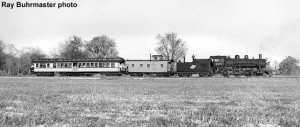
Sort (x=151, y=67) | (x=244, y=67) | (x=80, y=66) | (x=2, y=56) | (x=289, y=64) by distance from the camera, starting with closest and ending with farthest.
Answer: (x=244, y=67), (x=151, y=67), (x=80, y=66), (x=2, y=56), (x=289, y=64)

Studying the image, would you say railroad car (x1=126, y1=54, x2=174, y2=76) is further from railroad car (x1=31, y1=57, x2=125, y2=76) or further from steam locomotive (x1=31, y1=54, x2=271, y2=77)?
railroad car (x1=31, y1=57, x2=125, y2=76)

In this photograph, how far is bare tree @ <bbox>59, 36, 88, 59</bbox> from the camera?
80062 millimetres

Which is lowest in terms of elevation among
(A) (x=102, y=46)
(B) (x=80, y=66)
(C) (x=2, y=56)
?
(B) (x=80, y=66)

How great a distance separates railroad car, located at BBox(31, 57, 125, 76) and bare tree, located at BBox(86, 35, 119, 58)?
3760cm

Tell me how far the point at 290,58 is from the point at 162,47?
1865 inches

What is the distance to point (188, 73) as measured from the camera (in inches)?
1794

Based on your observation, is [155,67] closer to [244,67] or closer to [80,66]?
[80,66]

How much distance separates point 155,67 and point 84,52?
42.2m

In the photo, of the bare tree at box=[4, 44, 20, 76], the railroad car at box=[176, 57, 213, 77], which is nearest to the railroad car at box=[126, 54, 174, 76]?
the railroad car at box=[176, 57, 213, 77]

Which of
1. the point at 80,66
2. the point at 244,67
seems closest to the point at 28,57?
the point at 80,66

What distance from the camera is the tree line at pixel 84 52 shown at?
235 feet

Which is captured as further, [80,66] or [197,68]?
[80,66]

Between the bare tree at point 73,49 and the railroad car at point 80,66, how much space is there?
30789 millimetres

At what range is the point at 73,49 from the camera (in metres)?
81.0
